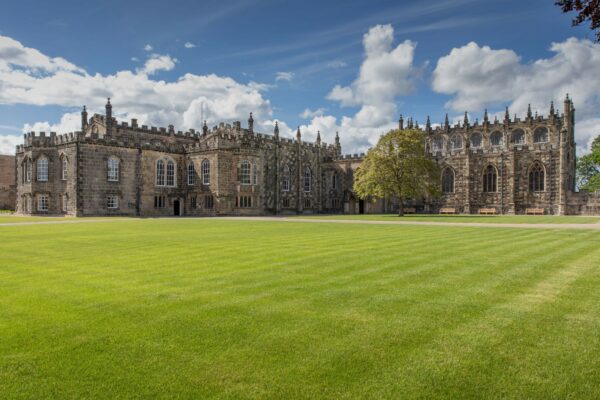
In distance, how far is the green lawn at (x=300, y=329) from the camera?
13.8 feet

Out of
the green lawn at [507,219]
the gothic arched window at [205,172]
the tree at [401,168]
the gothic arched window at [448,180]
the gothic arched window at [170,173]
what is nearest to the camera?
the green lawn at [507,219]

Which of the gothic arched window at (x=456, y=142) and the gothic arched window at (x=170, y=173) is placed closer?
the gothic arched window at (x=170, y=173)

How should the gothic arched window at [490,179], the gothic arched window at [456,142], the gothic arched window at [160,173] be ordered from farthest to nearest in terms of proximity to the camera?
the gothic arched window at [456,142] < the gothic arched window at [490,179] < the gothic arched window at [160,173]

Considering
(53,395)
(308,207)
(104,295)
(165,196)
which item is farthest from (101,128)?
(53,395)

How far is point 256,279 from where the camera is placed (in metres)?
8.84

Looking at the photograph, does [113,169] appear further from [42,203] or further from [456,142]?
[456,142]

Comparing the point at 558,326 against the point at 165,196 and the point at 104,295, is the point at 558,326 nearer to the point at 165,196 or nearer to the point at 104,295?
the point at 104,295

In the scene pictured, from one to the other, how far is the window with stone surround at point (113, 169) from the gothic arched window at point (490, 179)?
1810 inches

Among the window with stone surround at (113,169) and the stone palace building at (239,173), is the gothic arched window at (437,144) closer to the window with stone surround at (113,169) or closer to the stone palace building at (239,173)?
the stone palace building at (239,173)

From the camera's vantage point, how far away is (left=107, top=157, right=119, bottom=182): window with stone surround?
45.3m

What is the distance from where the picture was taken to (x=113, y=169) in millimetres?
45625

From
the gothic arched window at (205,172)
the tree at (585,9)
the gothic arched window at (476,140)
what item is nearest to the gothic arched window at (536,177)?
the gothic arched window at (476,140)

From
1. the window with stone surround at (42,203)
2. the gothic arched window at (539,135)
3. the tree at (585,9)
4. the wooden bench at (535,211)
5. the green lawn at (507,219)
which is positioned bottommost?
the green lawn at (507,219)

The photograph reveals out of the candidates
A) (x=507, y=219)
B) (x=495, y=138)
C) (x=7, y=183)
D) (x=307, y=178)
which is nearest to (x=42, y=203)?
(x=7, y=183)
